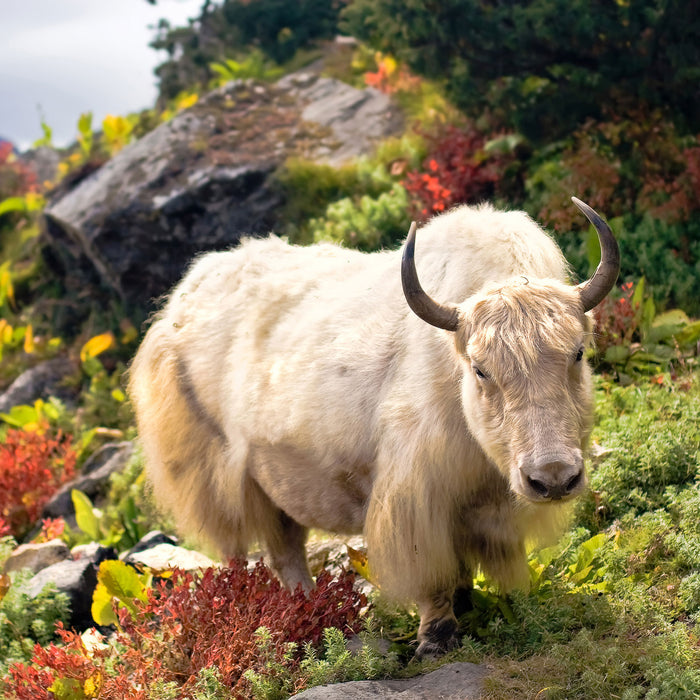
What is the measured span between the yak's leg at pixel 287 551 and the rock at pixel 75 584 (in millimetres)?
1639


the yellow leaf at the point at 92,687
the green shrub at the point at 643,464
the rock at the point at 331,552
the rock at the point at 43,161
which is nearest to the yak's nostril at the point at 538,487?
the green shrub at the point at 643,464

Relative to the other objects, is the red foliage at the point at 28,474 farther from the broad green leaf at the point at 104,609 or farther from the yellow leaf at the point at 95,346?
the broad green leaf at the point at 104,609

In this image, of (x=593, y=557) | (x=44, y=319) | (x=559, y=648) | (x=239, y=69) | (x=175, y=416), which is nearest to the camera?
(x=559, y=648)

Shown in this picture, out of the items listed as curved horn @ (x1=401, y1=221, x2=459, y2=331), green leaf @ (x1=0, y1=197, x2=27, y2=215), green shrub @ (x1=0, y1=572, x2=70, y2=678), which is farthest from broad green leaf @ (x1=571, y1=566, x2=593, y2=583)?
green leaf @ (x1=0, y1=197, x2=27, y2=215)

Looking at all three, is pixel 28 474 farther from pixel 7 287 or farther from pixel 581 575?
pixel 581 575

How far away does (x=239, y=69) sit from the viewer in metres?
15.4

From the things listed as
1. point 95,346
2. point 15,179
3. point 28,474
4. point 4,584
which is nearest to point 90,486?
point 28,474

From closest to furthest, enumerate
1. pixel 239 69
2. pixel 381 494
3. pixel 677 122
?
pixel 381 494 → pixel 677 122 → pixel 239 69

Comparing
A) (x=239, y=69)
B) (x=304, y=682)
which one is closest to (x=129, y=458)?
(x=304, y=682)

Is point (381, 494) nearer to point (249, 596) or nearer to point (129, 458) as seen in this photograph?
point (249, 596)

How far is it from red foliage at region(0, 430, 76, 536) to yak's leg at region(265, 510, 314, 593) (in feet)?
15.5

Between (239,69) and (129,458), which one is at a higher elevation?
(239,69)

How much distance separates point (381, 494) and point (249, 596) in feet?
3.86

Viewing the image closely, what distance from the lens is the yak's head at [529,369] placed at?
11.1ft
